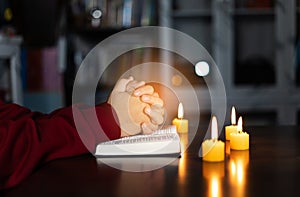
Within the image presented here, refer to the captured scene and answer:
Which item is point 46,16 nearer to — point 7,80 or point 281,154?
point 7,80

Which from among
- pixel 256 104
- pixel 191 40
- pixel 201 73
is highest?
pixel 191 40

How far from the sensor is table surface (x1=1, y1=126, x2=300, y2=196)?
62 centimetres

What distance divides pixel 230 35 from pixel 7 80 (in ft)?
3.98

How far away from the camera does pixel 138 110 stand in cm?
93

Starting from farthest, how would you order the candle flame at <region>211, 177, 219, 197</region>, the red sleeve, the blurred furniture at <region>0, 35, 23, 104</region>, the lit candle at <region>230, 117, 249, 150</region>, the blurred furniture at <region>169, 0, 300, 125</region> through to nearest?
the blurred furniture at <region>169, 0, 300, 125</region>, the blurred furniture at <region>0, 35, 23, 104</region>, the lit candle at <region>230, 117, 249, 150</region>, the red sleeve, the candle flame at <region>211, 177, 219, 197</region>

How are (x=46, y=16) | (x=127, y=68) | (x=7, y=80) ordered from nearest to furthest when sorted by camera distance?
(x=7, y=80)
(x=127, y=68)
(x=46, y=16)

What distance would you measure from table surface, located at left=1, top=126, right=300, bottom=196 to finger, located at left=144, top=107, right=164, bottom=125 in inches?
3.4

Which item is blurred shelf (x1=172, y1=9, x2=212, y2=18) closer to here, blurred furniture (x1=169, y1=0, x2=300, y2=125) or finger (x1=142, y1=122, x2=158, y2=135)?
blurred furniture (x1=169, y1=0, x2=300, y2=125)

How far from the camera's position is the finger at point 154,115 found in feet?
3.05

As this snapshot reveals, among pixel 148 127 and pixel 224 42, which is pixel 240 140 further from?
pixel 224 42

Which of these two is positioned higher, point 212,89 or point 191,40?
point 191,40

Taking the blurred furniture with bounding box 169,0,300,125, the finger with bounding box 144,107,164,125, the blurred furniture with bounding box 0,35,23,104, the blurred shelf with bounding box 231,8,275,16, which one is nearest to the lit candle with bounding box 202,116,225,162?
the finger with bounding box 144,107,164,125

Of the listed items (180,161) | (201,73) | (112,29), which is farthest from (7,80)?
(180,161)

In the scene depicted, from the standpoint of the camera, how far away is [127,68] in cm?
294
